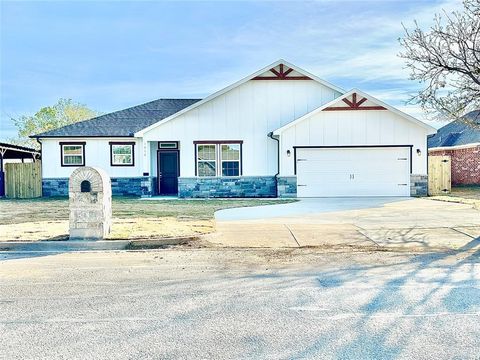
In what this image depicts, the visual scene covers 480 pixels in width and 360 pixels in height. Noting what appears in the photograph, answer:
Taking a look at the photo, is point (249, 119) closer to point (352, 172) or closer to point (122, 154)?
point (352, 172)

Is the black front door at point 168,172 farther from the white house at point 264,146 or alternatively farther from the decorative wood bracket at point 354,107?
the decorative wood bracket at point 354,107

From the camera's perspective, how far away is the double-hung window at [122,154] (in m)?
23.2

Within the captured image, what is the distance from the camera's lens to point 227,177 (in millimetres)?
21625

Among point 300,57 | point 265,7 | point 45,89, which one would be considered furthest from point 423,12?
point 45,89

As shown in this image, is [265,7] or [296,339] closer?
[296,339]

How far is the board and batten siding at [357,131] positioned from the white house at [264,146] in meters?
0.05

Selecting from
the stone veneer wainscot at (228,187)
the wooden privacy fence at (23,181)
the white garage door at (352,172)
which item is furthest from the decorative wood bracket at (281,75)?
the wooden privacy fence at (23,181)

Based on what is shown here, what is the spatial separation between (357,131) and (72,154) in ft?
47.8

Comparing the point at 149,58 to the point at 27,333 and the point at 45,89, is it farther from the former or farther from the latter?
the point at 27,333

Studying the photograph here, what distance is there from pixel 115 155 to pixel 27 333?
19.7m

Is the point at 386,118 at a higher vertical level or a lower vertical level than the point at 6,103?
lower

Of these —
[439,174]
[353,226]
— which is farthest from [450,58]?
[439,174]

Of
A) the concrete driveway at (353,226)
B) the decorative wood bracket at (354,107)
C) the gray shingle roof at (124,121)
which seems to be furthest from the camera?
the gray shingle roof at (124,121)

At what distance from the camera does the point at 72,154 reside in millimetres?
23219
